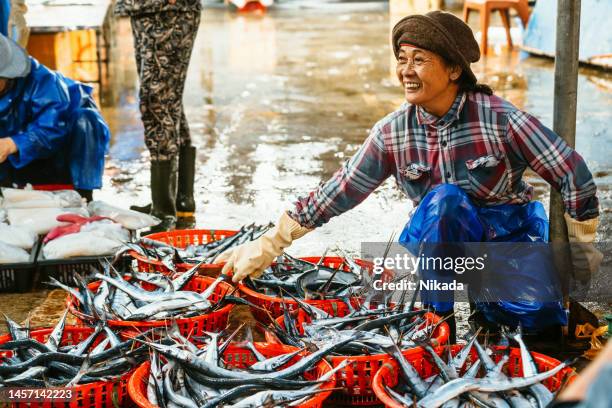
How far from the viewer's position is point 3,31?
604 centimetres

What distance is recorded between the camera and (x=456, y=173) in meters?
3.96

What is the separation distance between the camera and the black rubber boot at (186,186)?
20.6ft

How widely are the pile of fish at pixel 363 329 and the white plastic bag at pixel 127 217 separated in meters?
1.70

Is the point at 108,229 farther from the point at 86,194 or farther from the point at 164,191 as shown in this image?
the point at 164,191

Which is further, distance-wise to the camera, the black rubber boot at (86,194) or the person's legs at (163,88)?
the black rubber boot at (86,194)

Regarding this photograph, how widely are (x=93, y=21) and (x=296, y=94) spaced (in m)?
2.49

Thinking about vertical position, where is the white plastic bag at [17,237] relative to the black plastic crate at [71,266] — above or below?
above

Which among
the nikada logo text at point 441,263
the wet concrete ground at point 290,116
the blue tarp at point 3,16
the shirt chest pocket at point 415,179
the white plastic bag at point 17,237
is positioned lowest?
the wet concrete ground at point 290,116

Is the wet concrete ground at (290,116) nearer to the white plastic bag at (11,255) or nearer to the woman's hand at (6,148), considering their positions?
the white plastic bag at (11,255)

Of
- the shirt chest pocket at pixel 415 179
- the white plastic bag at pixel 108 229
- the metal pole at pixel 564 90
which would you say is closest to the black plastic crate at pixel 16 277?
the white plastic bag at pixel 108 229

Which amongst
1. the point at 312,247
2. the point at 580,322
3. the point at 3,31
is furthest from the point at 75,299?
the point at 3,31

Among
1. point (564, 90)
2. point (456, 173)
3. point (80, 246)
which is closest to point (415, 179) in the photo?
point (456, 173)

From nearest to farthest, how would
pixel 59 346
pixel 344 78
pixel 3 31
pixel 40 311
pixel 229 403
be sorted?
pixel 229 403 → pixel 59 346 → pixel 40 311 → pixel 3 31 → pixel 344 78

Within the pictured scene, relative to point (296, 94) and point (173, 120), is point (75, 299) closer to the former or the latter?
point (173, 120)
